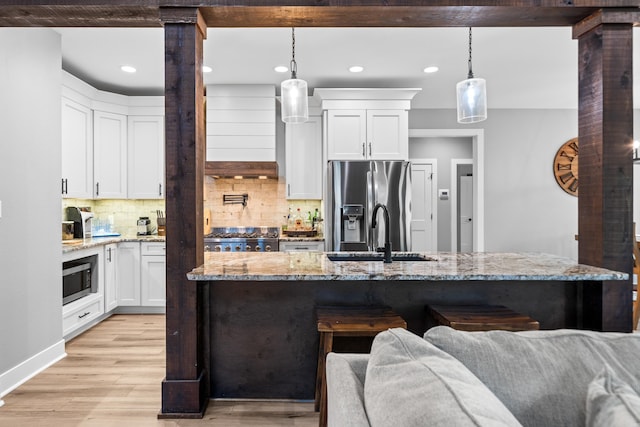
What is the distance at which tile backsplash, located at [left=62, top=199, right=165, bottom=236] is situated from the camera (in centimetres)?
489

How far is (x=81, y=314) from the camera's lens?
3705 millimetres

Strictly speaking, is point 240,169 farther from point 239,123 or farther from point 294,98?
point 294,98

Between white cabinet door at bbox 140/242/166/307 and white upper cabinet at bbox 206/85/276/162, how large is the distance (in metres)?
1.21

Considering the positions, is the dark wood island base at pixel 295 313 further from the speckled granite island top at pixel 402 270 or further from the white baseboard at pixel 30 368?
the white baseboard at pixel 30 368

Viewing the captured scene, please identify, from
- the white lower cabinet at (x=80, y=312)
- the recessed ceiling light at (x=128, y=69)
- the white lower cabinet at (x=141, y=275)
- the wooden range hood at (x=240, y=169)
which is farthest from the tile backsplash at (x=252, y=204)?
the white lower cabinet at (x=80, y=312)

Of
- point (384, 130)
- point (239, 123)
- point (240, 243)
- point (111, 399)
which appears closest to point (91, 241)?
point (240, 243)

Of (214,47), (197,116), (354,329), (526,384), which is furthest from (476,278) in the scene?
(214,47)

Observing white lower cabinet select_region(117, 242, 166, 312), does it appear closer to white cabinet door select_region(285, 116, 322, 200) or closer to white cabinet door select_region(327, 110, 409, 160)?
white cabinet door select_region(285, 116, 322, 200)

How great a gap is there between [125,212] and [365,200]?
9.67 feet

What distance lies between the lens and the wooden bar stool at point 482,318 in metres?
1.96

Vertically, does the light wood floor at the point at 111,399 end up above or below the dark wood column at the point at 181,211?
below

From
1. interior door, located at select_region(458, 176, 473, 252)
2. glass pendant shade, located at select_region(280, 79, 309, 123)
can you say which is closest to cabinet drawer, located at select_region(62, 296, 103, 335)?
glass pendant shade, located at select_region(280, 79, 309, 123)

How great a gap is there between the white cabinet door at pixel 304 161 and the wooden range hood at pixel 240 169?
10.8 inches

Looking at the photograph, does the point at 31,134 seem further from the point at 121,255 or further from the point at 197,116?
the point at 121,255
